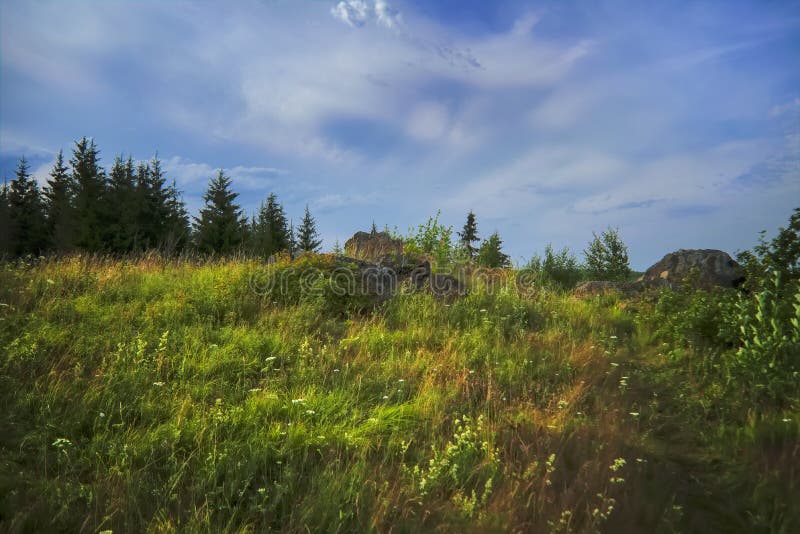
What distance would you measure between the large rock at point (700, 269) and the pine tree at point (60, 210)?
33.9m

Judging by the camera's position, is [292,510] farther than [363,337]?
No

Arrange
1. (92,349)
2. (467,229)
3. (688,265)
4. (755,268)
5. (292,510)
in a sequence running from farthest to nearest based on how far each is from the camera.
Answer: (467,229)
(688,265)
(755,268)
(92,349)
(292,510)

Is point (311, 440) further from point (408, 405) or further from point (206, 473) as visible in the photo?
point (408, 405)

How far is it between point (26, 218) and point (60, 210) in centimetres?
511

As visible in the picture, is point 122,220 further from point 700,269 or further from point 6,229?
point 700,269

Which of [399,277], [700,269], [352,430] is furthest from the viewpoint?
[700,269]

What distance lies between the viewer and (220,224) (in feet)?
118

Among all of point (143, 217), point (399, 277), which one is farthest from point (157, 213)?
point (399, 277)

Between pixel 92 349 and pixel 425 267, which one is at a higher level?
pixel 425 267

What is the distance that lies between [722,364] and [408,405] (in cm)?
528

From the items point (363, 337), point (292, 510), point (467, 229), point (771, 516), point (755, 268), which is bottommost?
point (771, 516)

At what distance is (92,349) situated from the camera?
6.01 meters

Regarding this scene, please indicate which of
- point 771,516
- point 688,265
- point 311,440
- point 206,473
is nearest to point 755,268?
point 688,265

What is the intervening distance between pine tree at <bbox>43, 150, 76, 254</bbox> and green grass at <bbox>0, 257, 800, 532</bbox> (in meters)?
29.0
